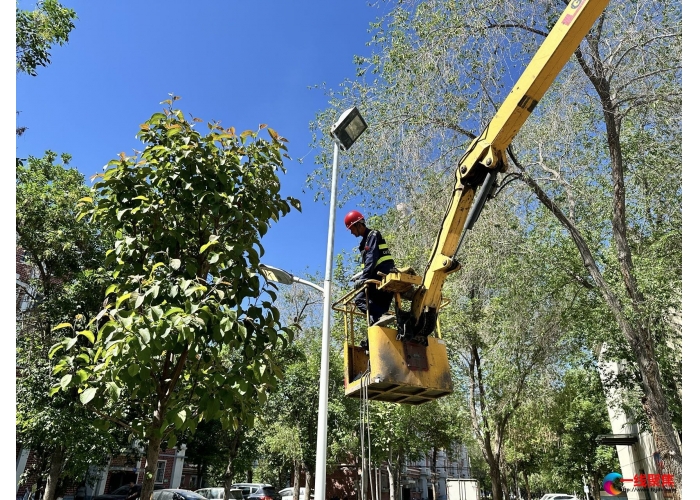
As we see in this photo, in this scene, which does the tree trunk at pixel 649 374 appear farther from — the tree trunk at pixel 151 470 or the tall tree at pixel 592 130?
the tree trunk at pixel 151 470

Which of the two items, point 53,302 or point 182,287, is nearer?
point 182,287

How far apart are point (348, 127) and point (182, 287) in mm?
5834

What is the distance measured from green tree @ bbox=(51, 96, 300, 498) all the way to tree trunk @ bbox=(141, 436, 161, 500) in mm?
13

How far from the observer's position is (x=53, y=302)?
14.9 m

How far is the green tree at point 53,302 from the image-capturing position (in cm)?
1348

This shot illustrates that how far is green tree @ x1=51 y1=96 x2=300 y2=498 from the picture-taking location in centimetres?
404

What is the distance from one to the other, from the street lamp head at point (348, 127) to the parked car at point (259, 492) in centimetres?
2361

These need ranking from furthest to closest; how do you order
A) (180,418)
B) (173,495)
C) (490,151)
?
1. (173,495)
2. (490,151)
3. (180,418)

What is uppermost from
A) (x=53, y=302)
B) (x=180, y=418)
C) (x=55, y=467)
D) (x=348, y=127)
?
(x=348, y=127)

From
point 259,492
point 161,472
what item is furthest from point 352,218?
point 161,472

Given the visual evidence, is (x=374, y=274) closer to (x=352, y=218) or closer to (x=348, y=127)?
(x=352, y=218)

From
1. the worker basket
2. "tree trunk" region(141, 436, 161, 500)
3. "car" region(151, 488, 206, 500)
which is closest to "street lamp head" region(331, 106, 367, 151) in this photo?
the worker basket

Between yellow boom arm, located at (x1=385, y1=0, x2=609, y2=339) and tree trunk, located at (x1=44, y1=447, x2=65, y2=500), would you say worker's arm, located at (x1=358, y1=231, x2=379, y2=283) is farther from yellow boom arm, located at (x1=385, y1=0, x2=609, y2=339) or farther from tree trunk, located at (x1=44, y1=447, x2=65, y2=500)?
tree trunk, located at (x1=44, y1=447, x2=65, y2=500)

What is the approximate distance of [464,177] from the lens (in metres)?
7.04
